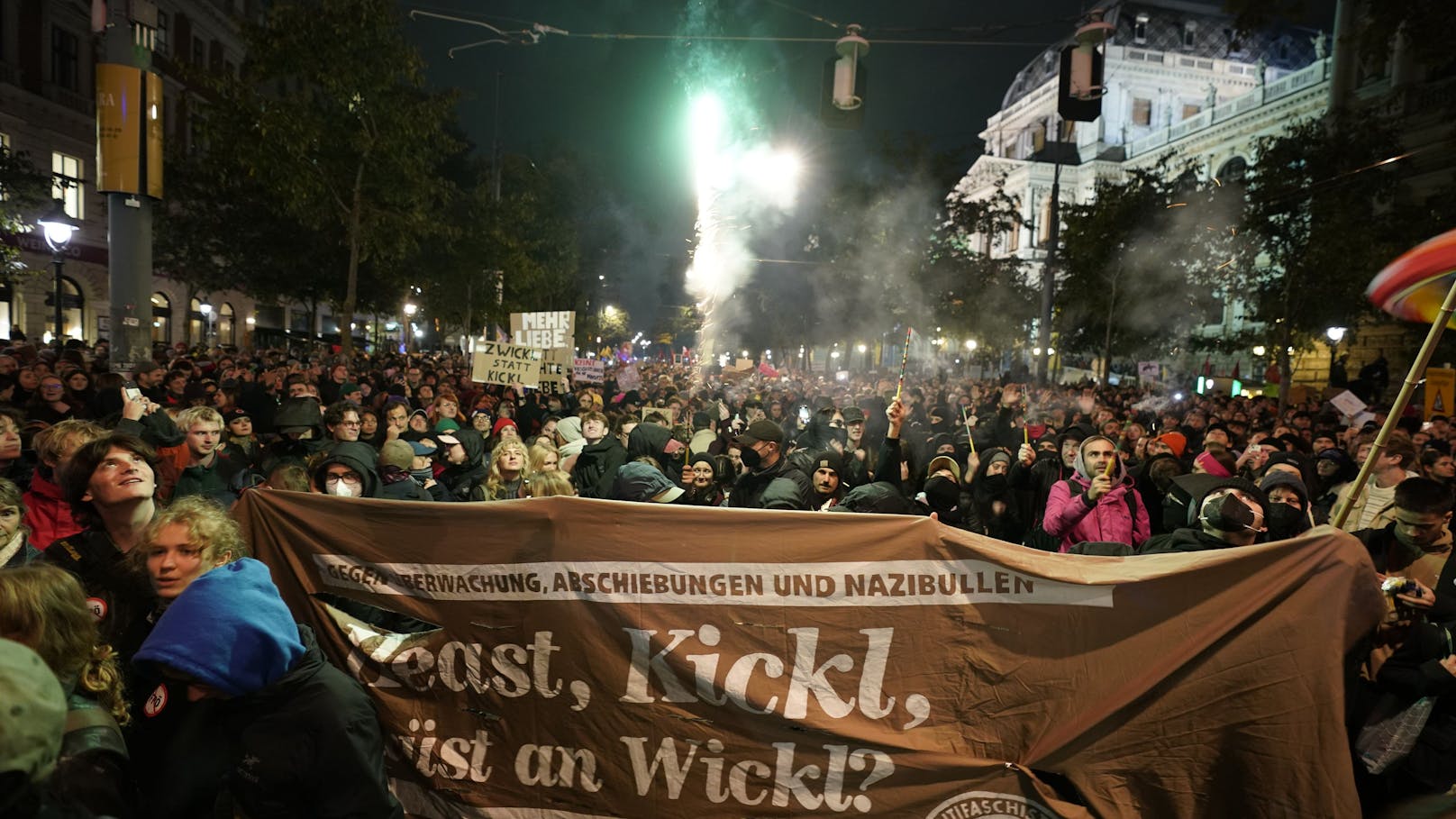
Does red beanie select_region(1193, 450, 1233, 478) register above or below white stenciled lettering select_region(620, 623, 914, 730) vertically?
above

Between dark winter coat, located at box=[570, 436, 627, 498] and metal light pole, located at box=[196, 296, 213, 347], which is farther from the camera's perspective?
metal light pole, located at box=[196, 296, 213, 347]

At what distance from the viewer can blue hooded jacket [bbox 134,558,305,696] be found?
6.70ft

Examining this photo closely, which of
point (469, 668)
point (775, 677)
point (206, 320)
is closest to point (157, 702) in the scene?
point (469, 668)

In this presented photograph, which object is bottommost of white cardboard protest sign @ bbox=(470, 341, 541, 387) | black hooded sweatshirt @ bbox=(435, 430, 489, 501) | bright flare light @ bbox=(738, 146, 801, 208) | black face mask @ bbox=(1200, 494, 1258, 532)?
black hooded sweatshirt @ bbox=(435, 430, 489, 501)

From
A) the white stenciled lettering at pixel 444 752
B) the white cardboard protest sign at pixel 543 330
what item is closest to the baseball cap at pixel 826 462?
the white stenciled lettering at pixel 444 752

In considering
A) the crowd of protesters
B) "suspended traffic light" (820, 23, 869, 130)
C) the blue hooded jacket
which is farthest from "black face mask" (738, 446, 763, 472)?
"suspended traffic light" (820, 23, 869, 130)

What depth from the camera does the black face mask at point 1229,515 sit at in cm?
340

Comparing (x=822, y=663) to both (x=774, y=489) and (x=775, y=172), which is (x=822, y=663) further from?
(x=775, y=172)

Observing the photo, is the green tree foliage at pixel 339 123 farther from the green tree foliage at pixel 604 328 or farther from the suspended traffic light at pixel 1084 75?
the green tree foliage at pixel 604 328

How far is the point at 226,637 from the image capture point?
6.86 ft

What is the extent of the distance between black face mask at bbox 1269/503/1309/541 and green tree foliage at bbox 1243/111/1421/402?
16.2m

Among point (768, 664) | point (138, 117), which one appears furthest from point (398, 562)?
point (138, 117)

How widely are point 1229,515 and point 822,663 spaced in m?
1.88

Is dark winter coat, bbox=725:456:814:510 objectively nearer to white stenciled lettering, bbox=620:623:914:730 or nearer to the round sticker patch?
white stenciled lettering, bbox=620:623:914:730
